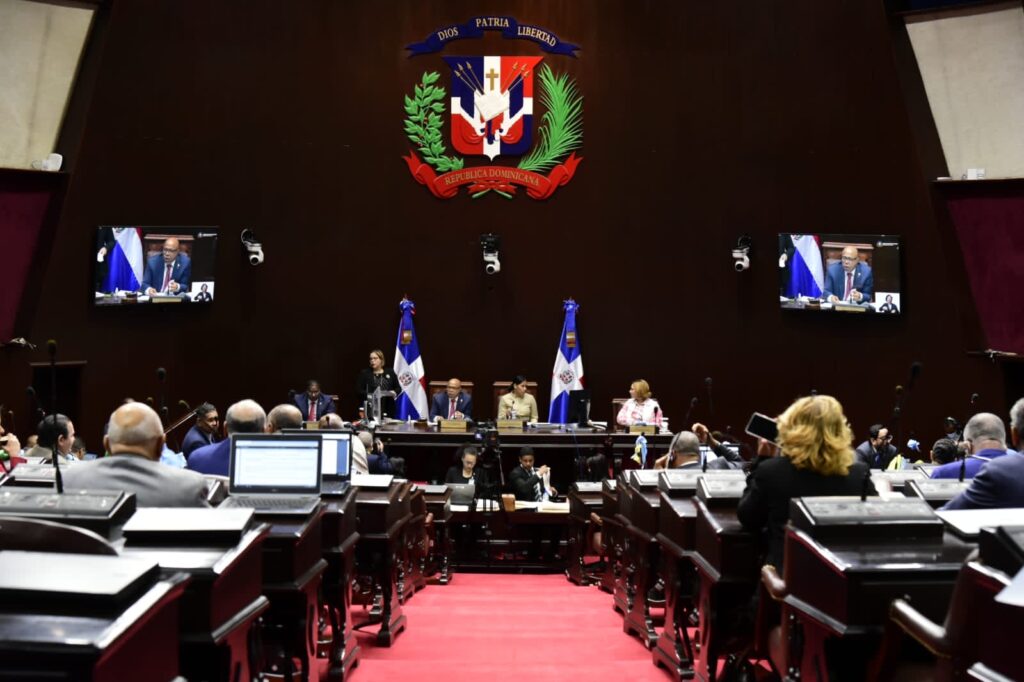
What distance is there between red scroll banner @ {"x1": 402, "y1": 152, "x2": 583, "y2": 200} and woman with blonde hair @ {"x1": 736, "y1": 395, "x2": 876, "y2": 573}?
8.75 m

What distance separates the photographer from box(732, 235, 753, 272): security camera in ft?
37.6

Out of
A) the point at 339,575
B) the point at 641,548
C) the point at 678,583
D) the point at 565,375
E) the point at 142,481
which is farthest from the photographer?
the point at 565,375

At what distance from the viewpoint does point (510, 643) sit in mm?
4508

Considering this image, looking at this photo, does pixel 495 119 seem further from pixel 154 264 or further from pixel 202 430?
pixel 202 430

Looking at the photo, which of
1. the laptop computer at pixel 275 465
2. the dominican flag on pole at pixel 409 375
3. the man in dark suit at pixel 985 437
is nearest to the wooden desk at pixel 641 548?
the man in dark suit at pixel 985 437

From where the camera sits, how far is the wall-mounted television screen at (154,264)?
11.2 meters

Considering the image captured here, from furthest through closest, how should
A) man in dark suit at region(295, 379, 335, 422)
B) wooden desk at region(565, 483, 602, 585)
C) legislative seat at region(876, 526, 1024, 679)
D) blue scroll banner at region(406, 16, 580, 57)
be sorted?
blue scroll banner at region(406, 16, 580, 57), man in dark suit at region(295, 379, 335, 422), wooden desk at region(565, 483, 602, 585), legislative seat at region(876, 526, 1024, 679)

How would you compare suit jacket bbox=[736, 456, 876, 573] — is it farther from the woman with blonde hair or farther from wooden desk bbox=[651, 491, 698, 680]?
wooden desk bbox=[651, 491, 698, 680]

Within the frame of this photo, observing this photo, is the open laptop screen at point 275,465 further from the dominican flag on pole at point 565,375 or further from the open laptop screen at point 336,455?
the dominican flag on pole at point 565,375

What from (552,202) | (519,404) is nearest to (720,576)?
(519,404)

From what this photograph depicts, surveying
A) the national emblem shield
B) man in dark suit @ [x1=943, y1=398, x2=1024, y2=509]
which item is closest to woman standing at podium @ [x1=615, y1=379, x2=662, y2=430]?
the national emblem shield

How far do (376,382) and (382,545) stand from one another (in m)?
6.45

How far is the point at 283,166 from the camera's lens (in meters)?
11.7

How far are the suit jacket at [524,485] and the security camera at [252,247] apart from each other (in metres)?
4.28
